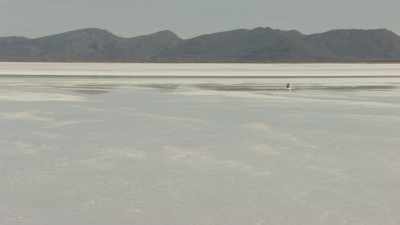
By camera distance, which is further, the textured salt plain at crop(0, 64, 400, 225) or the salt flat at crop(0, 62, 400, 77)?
the salt flat at crop(0, 62, 400, 77)

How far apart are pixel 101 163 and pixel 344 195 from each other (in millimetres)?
3214

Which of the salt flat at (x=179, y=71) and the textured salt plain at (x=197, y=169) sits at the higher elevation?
the textured salt plain at (x=197, y=169)

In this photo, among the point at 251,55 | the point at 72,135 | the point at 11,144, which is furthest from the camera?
the point at 251,55

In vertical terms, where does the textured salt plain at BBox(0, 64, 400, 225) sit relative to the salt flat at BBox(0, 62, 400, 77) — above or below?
above

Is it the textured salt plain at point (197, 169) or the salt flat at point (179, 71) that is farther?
the salt flat at point (179, 71)

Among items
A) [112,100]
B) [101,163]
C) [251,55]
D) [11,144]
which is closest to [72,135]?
[11,144]

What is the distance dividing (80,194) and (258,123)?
23.5ft

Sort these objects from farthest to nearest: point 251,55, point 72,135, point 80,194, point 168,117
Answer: point 251,55 < point 168,117 < point 72,135 < point 80,194

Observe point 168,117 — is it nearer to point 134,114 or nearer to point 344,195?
point 134,114

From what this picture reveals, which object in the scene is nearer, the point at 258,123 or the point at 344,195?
the point at 344,195

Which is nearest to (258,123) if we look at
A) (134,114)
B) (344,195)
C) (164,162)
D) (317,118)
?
(317,118)

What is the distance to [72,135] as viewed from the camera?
33.3 ft

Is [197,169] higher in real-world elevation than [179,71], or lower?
higher

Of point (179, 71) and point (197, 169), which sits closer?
point (197, 169)
